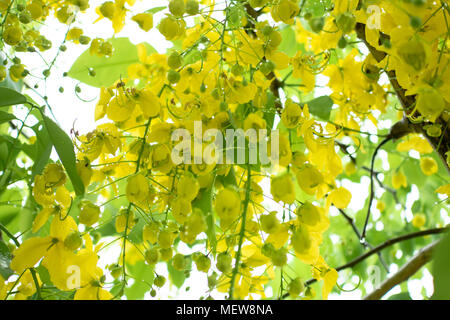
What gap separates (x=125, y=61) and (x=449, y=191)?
0.57 metres

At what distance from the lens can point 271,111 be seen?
0.64 meters

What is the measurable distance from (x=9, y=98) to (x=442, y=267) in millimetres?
525

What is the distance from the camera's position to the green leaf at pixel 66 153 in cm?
56

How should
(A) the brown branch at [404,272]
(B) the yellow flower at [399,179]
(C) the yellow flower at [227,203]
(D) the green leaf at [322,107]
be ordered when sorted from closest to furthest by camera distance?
(C) the yellow flower at [227,203] < (D) the green leaf at [322,107] < (A) the brown branch at [404,272] < (B) the yellow flower at [399,179]

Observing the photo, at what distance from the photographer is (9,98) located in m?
0.60

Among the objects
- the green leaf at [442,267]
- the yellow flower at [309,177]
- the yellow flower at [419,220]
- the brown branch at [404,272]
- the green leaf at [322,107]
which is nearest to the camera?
the green leaf at [442,267]

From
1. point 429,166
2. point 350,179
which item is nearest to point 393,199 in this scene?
point 350,179

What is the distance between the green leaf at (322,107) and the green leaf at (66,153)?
40 cm

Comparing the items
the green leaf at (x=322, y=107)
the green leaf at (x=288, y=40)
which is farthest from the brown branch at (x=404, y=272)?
the green leaf at (x=288, y=40)

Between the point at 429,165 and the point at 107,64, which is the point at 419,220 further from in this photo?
the point at 107,64

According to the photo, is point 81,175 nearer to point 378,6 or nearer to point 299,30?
point 378,6

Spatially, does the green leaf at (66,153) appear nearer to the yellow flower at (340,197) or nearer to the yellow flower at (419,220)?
the yellow flower at (340,197)

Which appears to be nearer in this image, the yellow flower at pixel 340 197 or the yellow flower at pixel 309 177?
the yellow flower at pixel 309 177
